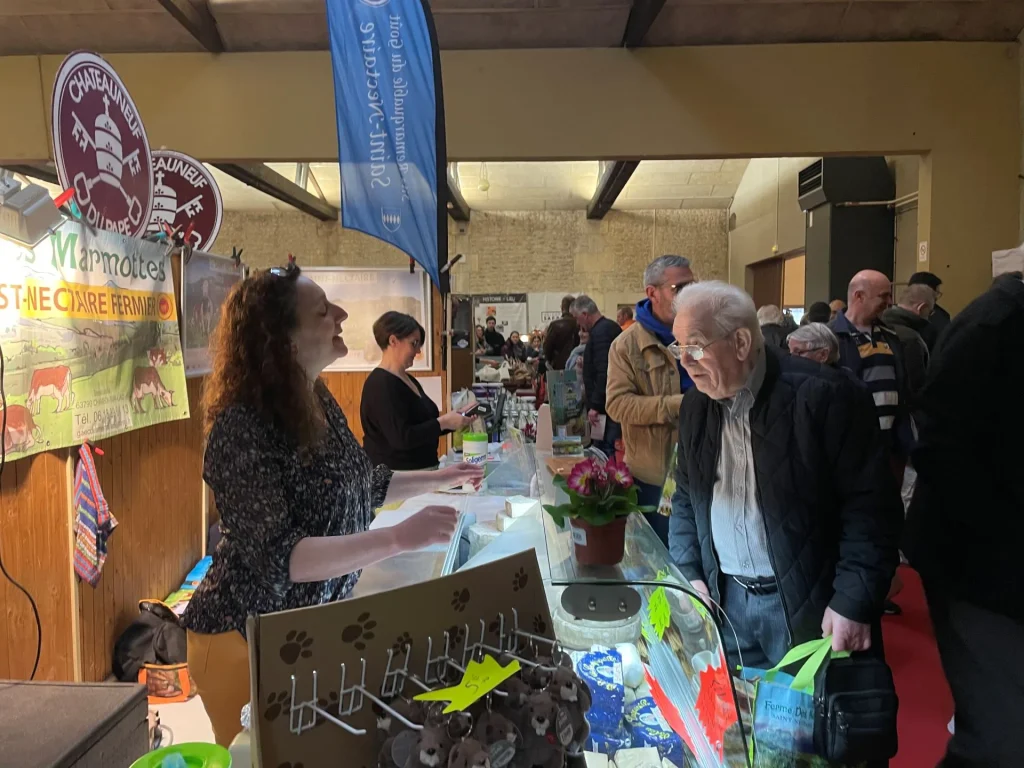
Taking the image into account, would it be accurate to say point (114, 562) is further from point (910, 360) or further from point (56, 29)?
point (56, 29)

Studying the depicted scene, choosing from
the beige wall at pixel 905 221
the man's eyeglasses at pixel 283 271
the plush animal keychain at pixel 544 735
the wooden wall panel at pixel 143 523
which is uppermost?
the beige wall at pixel 905 221

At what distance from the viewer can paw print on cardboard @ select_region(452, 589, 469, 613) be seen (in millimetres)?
836

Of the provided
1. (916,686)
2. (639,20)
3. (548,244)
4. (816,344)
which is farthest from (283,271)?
(548,244)

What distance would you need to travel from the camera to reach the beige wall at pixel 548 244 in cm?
1184

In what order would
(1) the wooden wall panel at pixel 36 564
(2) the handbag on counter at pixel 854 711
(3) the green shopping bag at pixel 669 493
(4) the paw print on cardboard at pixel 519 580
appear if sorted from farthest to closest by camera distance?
(1) the wooden wall panel at pixel 36 564 → (3) the green shopping bag at pixel 669 493 → (2) the handbag on counter at pixel 854 711 → (4) the paw print on cardboard at pixel 519 580

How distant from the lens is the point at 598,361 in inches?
161

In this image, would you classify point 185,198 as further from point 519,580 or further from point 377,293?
point 519,580

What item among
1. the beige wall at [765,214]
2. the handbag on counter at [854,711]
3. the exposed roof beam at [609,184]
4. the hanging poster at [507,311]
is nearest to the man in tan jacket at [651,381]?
the handbag on counter at [854,711]

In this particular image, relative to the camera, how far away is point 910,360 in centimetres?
358

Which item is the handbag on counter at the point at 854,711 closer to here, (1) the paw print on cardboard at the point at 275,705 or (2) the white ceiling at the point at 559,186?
(1) the paw print on cardboard at the point at 275,705

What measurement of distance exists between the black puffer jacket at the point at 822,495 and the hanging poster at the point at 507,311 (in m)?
9.98

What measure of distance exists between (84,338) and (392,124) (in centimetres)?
152

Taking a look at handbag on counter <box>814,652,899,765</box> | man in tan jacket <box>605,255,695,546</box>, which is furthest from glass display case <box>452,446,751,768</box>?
man in tan jacket <box>605,255,695,546</box>

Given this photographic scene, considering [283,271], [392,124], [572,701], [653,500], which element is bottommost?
[653,500]
